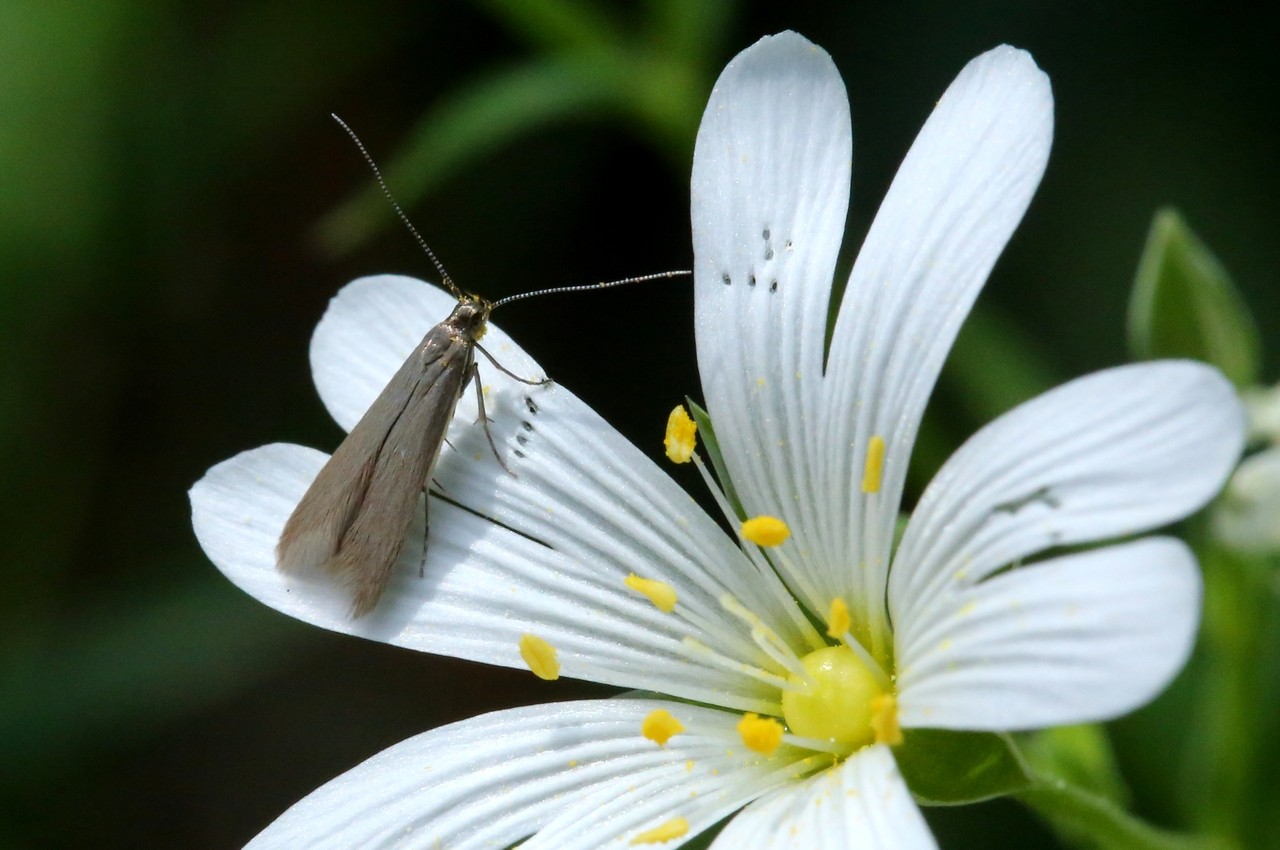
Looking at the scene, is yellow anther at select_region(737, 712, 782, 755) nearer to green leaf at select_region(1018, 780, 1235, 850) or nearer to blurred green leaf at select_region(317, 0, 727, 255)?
green leaf at select_region(1018, 780, 1235, 850)

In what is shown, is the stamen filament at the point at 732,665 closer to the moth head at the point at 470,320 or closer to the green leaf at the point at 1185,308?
the moth head at the point at 470,320

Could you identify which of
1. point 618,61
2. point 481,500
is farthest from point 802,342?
point 618,61

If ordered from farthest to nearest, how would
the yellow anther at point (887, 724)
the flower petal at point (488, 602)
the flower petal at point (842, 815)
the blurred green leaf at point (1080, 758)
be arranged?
the blurred green leaf at point (1080, 758)
the flower petal at point (488, 602)
the yellow anther at point (887, 724)
the flower petal at point (842, 815)

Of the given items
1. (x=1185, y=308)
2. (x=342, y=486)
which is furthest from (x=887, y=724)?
(x=1185, y=308)

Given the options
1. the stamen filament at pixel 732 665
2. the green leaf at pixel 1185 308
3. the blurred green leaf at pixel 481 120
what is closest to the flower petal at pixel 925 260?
the stamen filament at pixel 732 665

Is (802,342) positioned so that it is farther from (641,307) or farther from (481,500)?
(641,307)

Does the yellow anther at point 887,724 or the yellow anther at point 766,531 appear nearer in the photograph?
the yellow anther at point 887,724
